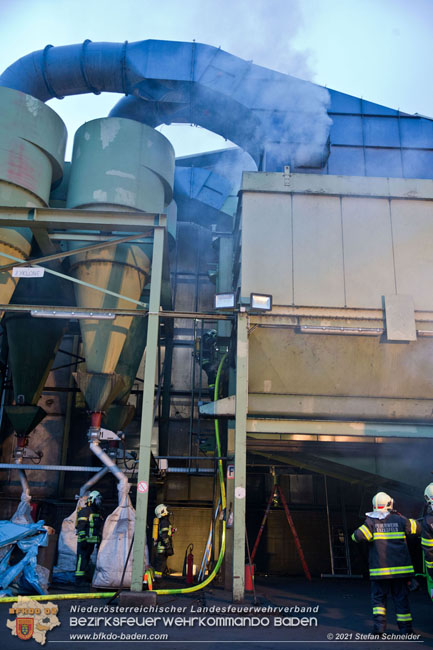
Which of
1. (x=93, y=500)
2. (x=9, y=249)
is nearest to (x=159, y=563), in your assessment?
(x=93, y=500)

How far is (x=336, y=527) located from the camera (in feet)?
38.1

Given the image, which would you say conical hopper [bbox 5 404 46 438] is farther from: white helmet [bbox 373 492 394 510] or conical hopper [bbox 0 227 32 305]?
white helmet [bbox 373 492 394 510]

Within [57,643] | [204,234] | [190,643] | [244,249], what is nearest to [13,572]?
[57,643]

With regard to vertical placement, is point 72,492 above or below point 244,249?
below

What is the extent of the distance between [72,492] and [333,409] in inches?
307

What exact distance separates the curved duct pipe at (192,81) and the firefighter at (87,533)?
7.56 metres

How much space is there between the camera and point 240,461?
7.11m

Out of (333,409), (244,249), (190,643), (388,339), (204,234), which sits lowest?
(190,643)

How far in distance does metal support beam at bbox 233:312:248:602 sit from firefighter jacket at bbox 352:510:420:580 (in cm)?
A: 200

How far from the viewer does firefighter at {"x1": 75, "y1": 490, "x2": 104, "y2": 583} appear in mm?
8570

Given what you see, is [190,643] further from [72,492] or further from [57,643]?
[72,492]

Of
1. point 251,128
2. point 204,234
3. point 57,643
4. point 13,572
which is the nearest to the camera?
point 57,643

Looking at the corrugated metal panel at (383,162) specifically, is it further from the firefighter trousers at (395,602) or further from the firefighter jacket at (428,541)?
the firefighter trousers at (395,602)

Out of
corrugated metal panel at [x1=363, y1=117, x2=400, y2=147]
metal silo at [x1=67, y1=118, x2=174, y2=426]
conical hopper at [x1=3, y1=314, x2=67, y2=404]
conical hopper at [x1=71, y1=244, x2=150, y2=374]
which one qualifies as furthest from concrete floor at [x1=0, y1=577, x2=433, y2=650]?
corrugated metal panel at [x1=363, y1=117, x2=400, y2=147]
